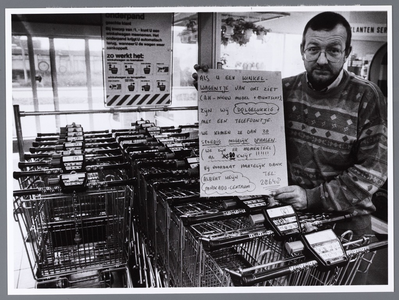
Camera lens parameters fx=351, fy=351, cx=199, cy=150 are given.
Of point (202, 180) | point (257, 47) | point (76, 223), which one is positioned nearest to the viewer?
point (202, 180)

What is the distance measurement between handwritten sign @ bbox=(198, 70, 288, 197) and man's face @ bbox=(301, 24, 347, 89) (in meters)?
0.25

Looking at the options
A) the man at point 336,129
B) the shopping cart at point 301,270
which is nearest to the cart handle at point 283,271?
the shopping cart at point 301,270

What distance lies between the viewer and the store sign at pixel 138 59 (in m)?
2.70

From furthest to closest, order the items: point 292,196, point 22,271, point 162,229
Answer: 1. point 22,271
2. point 162,229
3. point 292,196

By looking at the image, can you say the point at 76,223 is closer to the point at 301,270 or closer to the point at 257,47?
the point at 301,270

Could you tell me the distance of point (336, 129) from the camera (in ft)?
6.04

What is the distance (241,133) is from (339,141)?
53 centimetres

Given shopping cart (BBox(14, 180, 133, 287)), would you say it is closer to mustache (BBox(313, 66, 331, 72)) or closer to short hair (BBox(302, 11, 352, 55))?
mustache (BBox(313, 66, 331, 72))

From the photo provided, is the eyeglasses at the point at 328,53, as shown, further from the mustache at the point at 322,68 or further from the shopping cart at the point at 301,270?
the shopping cart at the point at 301,270

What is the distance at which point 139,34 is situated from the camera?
276cm

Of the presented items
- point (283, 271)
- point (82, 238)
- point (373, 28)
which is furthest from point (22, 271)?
point (373, 28)
